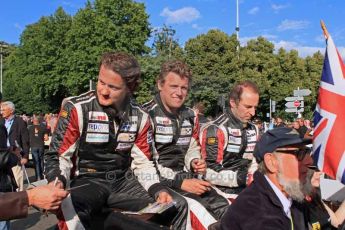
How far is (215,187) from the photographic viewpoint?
436 centimetres

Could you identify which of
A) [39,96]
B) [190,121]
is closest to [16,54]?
[39,96]

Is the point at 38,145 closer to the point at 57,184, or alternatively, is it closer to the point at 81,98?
the point at 81,98

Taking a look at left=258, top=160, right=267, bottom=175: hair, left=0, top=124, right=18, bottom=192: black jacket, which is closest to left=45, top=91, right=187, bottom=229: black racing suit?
left=258, top=160, right=267, bottom=175: hair

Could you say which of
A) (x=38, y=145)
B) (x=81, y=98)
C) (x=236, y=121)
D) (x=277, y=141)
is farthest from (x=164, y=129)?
(x=38, y=145)

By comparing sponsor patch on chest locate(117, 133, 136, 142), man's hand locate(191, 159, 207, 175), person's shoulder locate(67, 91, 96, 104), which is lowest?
man's hand locate(191, 159, 207, 175)

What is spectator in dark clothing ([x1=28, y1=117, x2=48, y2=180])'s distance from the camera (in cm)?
1358

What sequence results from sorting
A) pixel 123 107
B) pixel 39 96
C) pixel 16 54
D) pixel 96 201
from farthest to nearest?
pixel 16 54, pixel 39 96, pixel 123 107, pixel 96 201

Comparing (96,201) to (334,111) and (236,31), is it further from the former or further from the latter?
(236,31)

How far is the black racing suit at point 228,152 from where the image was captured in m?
4.32

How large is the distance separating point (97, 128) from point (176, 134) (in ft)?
3.49

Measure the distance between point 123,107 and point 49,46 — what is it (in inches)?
1993

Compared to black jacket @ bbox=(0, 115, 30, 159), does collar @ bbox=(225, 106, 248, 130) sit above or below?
above

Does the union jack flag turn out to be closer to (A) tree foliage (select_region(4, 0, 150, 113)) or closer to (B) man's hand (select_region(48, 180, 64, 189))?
(B) man's hand (select_region(48, 180, 64, 189))

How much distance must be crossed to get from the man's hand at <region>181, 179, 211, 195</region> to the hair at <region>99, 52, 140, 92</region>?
3.06 ft
